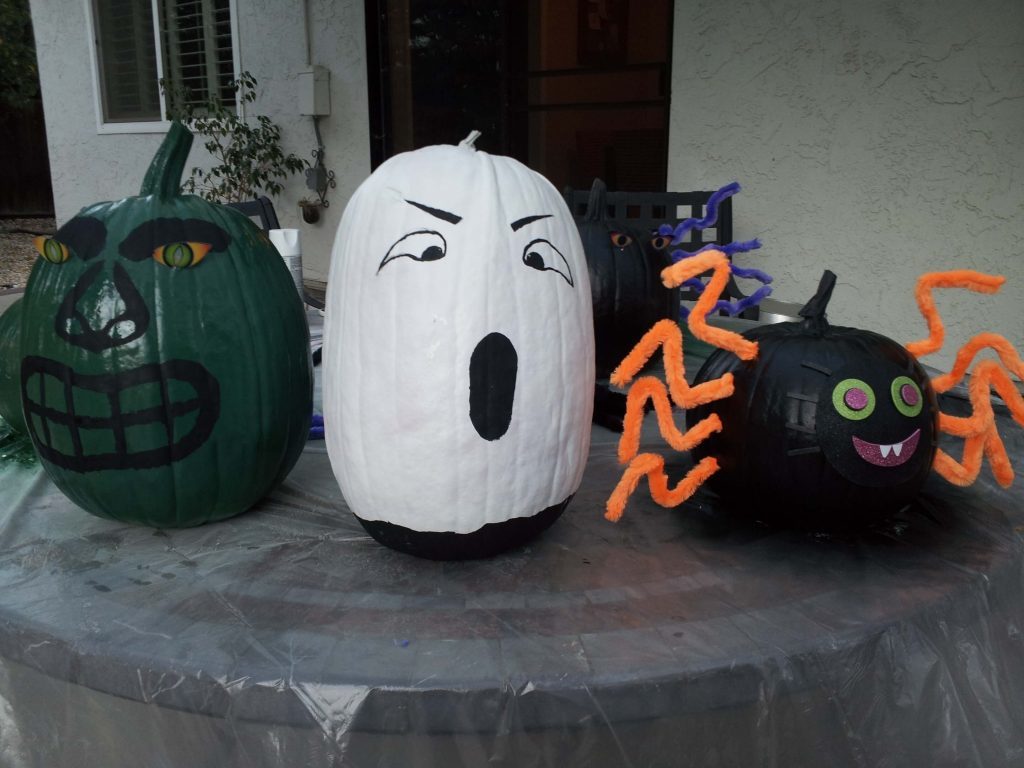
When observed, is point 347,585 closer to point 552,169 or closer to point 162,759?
point 162,759

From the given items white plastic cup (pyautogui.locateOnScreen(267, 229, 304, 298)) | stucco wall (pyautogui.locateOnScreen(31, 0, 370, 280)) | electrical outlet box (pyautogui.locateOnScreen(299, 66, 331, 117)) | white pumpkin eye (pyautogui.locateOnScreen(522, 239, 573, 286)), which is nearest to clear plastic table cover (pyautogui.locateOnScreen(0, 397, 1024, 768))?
white pumpkin eye (pyautogui.locateOnScreen(522, 239, 573, 286))

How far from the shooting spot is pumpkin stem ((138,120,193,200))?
122 centimetres

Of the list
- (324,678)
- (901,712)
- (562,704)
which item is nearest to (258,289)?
(324,678)

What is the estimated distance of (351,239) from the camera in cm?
110

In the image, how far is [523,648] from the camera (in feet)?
3.08

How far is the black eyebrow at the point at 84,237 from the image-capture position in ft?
3.83

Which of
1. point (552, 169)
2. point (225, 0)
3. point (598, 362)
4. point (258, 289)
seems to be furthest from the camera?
point (225, 0)

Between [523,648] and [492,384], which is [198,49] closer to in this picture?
[492,384]

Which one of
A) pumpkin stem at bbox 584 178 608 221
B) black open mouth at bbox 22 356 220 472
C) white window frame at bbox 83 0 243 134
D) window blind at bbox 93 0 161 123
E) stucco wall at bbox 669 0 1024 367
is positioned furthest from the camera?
window blind at bbox 93 0 161 123

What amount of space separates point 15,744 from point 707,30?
3.81 m

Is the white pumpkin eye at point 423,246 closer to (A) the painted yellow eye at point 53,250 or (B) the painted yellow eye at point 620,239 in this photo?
(A) the painted yellow eye at point 53,250

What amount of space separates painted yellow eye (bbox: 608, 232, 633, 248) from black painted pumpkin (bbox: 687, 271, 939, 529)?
659 millimetres

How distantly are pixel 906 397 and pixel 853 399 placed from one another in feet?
0.25

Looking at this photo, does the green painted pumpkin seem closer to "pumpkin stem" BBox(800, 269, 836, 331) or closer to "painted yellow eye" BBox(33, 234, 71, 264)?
"painted yellow eye" BBox(33, 234, 71, 264)
